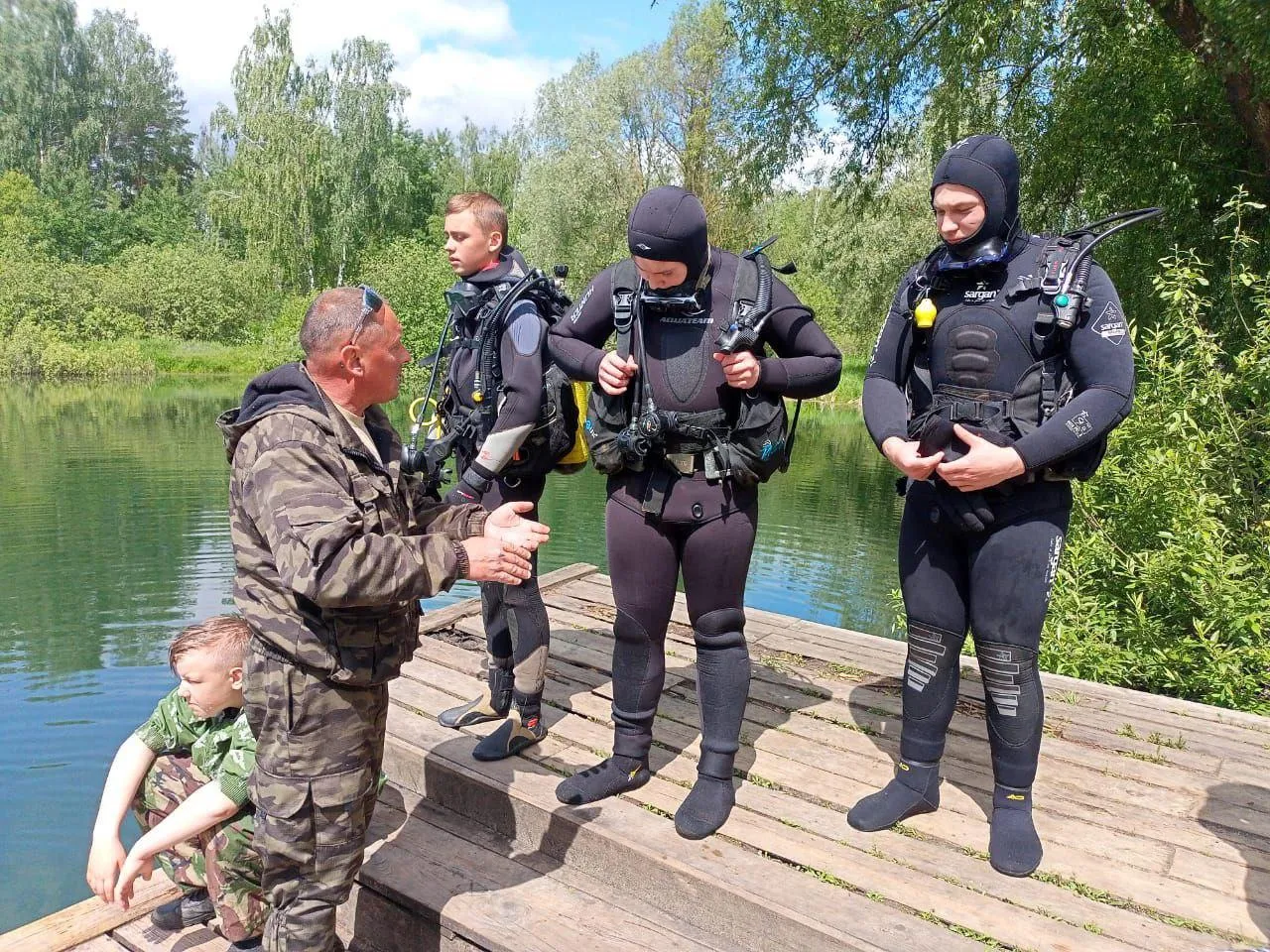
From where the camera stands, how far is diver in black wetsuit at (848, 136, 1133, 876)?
2.53 m

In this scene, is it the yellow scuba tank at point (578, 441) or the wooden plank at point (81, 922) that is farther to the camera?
the yellow scuba tank at point (578, 441)

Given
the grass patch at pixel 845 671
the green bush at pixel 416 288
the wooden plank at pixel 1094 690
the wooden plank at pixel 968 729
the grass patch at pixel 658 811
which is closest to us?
the grass patch at pixel 658 811

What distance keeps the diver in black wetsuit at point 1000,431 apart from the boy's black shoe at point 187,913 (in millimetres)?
1989

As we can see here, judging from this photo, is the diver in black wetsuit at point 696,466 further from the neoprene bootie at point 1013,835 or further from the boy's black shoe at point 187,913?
the boy's black shoe at point 187,913

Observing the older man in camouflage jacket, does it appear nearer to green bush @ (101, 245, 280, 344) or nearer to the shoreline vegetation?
the shoreline vegetation

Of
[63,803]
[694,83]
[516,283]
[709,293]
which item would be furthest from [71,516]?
[694,83]

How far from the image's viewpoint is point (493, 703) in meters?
3.57

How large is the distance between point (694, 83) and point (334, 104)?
13267mm

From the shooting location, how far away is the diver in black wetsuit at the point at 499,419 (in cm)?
317

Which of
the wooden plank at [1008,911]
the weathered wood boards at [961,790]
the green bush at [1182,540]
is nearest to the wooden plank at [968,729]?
the weathered wood boards at [961,790]

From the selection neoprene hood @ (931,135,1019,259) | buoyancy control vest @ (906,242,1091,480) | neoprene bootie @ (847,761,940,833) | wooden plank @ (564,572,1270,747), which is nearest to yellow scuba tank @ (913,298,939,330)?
buoyancy control vest @ (906,242,1091,480)

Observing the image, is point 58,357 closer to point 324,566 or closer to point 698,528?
point 698,528

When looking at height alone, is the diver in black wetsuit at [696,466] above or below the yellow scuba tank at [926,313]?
below

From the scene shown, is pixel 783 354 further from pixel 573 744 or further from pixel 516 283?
pixel 573 744
